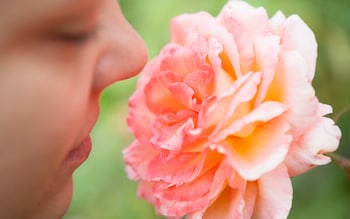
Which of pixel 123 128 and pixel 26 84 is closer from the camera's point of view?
pixel 26 84

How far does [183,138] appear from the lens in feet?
1.65

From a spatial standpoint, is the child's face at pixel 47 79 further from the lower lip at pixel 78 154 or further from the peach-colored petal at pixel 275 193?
the peach-colored petal at pixel 275 193

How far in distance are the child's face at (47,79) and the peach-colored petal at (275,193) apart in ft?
0.38

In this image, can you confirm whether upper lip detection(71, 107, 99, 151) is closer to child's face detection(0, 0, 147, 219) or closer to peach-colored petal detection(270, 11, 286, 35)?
child's face detection(0, 0, 147, 219)

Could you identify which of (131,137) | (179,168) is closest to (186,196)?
(179,168)

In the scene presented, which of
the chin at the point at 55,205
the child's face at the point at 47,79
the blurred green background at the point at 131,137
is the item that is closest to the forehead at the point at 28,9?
the child's face at the point at 47,79

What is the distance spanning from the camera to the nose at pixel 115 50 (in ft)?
1.45

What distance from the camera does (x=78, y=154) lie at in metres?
0.46

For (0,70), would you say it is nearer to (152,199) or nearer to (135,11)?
(152,199)

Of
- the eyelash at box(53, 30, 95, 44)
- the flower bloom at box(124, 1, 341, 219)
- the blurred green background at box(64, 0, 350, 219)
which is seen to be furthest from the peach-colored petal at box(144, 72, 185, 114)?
the blurred green background at box(64, 0, 350, 219)

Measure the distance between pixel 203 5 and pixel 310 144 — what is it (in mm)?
489

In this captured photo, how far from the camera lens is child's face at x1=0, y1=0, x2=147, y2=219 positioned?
402mm

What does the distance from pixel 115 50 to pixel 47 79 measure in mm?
49

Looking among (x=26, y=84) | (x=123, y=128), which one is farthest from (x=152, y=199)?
(x=123, y=128)
